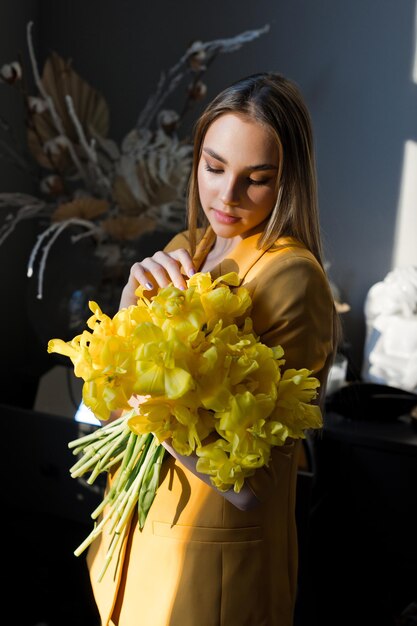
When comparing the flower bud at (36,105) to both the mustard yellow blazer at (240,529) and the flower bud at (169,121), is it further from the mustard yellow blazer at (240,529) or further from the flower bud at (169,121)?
the mustard yellow blazer at (240,529)

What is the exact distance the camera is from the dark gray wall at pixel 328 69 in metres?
2.69

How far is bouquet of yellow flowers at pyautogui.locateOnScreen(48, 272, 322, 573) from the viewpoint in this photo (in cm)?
99

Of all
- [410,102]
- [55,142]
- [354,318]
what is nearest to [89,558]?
[55,142]

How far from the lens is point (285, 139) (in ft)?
3.82

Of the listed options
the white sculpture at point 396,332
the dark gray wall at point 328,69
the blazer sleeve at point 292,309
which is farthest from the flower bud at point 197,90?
the blazer sleeve at point 292,309

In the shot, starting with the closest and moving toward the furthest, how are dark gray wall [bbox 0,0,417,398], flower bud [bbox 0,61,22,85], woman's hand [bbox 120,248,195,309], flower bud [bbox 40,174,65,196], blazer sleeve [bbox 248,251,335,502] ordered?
blazer sleeve [bbox 248,251,335,502] < woman's hand [bbox 120,248,195,309] < flower bud [bbox 0,61,22,85] < flower bud [bbox 40,174,65,196] < dark gray wall [bbox 0,0,417,398]

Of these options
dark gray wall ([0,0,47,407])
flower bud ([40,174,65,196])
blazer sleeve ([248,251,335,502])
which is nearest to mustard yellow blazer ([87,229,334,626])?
blazer sleeve ([248,251,335,502])

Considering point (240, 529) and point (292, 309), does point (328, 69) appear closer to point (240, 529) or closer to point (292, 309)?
point (292, 309)

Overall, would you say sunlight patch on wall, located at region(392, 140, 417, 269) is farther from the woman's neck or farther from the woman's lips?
the woman's lips

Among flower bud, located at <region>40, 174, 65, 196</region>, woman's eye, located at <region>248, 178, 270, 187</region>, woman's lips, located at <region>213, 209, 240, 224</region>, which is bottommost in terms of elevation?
flower bud, located at <region>40, 174, 65, 196</region>

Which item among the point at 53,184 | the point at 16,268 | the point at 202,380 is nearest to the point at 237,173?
the point at 202,380

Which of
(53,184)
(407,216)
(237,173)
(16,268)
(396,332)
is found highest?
(237,173)

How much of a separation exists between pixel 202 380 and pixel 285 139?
1.29ft

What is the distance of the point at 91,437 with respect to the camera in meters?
1.32
